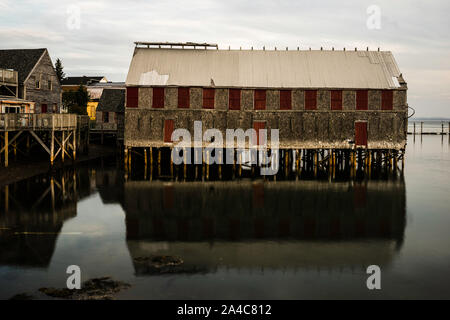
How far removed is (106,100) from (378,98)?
3580 centimetres

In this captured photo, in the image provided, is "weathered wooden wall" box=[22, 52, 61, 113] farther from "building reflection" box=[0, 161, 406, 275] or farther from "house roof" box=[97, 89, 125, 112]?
"house roof" box=[97, 89, 125, 112]

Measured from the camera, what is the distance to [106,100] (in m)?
59.5

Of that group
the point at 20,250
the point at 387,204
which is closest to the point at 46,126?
the point at 20,250

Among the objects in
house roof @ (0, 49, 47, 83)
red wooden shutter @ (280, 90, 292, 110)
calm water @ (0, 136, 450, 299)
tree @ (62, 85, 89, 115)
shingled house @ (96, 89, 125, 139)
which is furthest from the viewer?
tree @ (62, 85, 89, 115)

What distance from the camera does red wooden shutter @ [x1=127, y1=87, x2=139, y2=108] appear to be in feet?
117

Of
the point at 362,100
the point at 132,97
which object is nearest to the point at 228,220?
the point at 132,97

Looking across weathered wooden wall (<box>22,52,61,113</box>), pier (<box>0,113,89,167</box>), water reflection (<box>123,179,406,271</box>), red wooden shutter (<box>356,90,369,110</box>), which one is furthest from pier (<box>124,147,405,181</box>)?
weathered wooden wall (<box>22,52,61,113</box>)

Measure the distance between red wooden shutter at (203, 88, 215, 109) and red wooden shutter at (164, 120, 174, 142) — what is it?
2869 millimetres

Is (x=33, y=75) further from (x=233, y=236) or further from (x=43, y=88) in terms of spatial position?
(x=233, y=236)

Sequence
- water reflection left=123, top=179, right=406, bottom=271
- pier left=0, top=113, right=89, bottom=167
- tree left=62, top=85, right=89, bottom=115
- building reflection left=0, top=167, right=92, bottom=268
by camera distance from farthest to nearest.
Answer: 1. tree left=62, top=85, right=89, bottom=115
2. pier left=0, top=113, right=89, bottom=167
3. water reflection left=123, top=179, right=406, bottom=271
4. building reflection left=0, top=167, right=92, bottom=268

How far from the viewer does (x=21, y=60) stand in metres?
41.6

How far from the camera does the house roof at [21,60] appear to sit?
40.6 metres

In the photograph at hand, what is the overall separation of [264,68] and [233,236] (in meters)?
22.1
